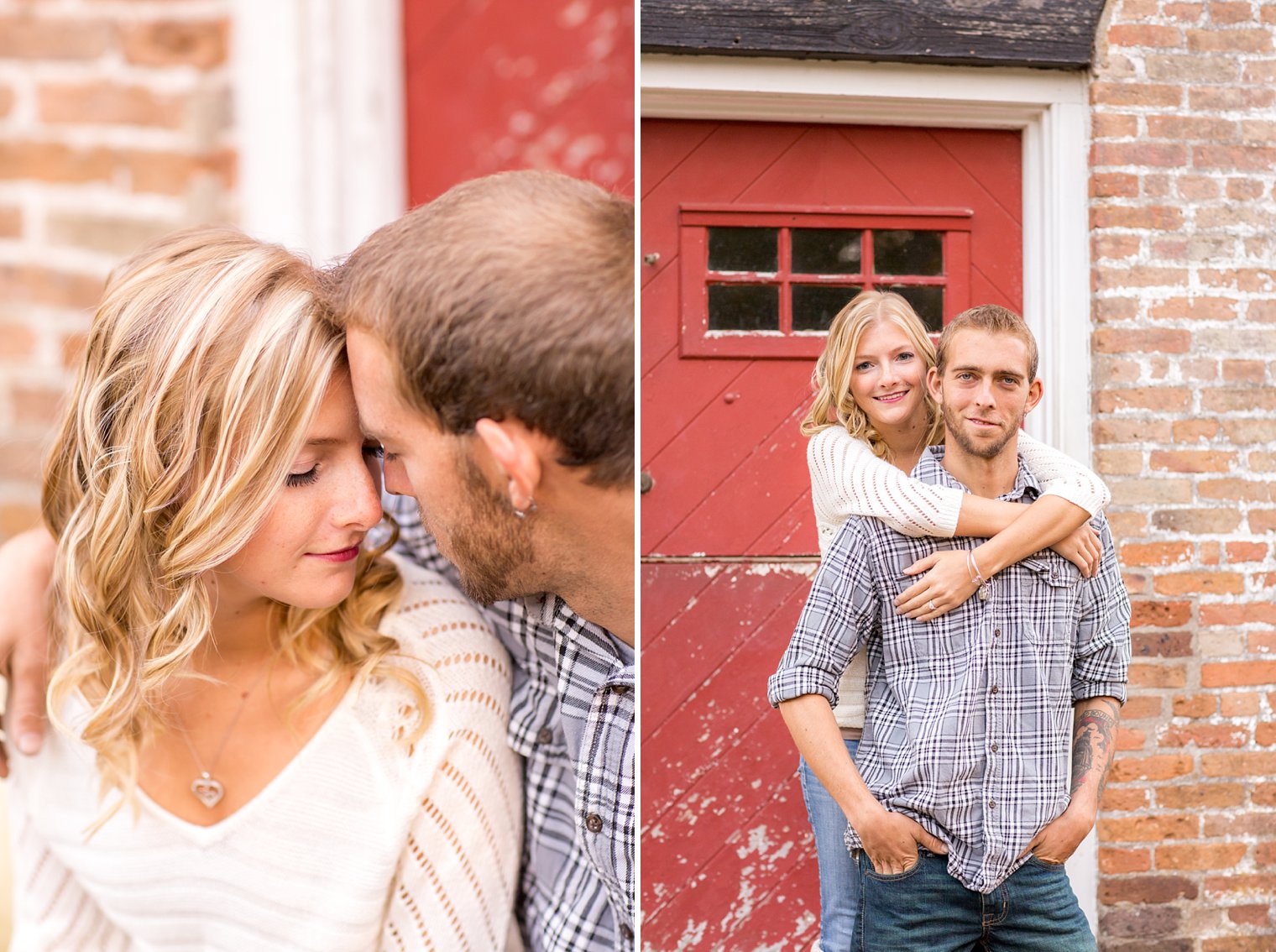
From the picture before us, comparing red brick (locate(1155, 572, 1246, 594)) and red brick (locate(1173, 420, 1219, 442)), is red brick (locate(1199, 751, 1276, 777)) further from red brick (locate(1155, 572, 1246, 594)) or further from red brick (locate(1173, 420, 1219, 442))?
red brick (locate(1173, 420, 1219, 442))

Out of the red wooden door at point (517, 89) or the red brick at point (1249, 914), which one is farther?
the red wooden door at point (517, 89)

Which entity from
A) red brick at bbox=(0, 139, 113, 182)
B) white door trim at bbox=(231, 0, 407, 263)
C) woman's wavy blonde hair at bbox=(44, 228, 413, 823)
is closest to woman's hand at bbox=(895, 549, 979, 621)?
woman's wavy blonde hair at bbox=(44, 228, 413, 823)

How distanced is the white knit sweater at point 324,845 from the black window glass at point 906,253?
0.51m

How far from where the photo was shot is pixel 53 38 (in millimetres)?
1290

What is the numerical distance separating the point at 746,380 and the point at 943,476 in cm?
15

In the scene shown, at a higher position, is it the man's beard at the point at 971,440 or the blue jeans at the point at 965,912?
the man's beard at the point at 971,440

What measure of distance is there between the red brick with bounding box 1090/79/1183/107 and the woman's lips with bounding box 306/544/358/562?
63 cm

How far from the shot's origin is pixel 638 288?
66 cm

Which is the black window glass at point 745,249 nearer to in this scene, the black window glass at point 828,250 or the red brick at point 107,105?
the black window glass at point 828,250

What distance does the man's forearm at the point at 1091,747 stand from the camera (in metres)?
0.71

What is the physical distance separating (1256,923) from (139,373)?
93cm

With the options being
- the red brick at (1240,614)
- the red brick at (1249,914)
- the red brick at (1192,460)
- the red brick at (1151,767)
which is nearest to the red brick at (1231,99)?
the red brick at (1192,460)

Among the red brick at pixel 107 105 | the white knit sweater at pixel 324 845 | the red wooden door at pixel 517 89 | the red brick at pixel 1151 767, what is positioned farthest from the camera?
the red brick at pixel 107 105

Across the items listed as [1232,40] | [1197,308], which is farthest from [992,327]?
[1232,40]
